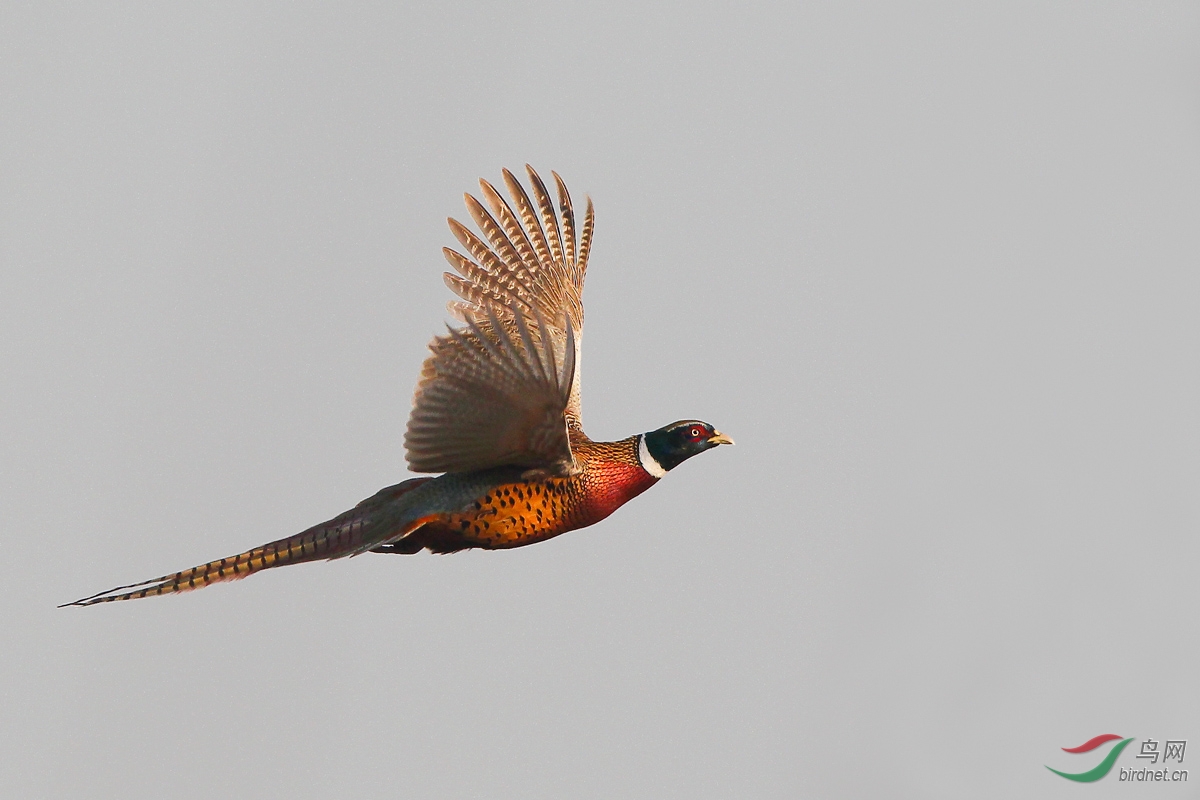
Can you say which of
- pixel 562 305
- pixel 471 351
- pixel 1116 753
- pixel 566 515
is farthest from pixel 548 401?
pixel 1116 753

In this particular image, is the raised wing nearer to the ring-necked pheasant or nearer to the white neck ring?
the ring-necked pheasant

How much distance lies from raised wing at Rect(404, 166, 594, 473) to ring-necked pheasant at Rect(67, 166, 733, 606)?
1cm

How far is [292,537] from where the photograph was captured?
364 inches

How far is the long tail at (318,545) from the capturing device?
8859 mm

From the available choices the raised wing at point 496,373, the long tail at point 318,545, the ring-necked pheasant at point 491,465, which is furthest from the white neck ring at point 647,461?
the long tail at point 318,545

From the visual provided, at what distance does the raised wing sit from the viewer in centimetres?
870

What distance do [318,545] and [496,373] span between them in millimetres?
1864

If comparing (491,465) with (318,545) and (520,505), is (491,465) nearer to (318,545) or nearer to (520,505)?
(520,505)

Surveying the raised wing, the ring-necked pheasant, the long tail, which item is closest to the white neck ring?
the ring-necked pheasant

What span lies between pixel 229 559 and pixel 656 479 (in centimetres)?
343

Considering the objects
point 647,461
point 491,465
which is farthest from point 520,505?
point 647,461

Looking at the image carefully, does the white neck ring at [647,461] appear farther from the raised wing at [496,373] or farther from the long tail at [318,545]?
the long tail at [318,545]

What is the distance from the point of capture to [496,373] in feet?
29.0

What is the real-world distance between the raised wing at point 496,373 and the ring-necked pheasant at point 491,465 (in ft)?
0.03
